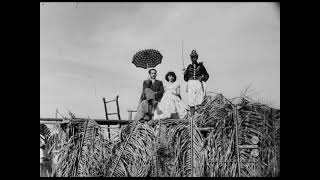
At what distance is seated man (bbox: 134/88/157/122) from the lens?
7.73m

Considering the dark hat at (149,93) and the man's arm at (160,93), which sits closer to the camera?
the dark hat at (149,93)

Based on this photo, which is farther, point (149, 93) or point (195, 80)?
point (195, 80)

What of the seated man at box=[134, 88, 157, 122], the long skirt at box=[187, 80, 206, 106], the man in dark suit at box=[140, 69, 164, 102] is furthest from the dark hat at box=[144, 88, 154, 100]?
the long skirt at box=[187, 80, 206, 106]

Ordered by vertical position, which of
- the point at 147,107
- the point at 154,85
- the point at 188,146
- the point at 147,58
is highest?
the point at 147,58

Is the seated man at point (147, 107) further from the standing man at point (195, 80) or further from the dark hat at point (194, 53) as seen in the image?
the dark hat at point (194, 53)

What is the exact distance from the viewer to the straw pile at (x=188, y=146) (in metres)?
6.70

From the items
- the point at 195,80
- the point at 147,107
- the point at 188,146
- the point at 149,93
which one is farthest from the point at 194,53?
the point at 188,146

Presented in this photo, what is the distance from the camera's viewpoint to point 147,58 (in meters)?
8.83

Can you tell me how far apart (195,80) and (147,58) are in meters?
1.16

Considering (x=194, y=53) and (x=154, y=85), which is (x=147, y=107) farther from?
(x=194, y=53)

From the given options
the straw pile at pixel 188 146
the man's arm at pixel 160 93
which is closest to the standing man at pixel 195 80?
the man's arm at pixel 160 93

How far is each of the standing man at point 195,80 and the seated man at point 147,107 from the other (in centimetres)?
71

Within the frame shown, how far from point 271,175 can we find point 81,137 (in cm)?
320
